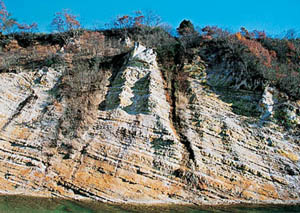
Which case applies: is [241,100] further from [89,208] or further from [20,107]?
[20,107]

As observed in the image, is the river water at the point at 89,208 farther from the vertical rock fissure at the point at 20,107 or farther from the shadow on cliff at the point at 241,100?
the shadow on cliff at the point at 241,100

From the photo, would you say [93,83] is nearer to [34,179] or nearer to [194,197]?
[34,179]

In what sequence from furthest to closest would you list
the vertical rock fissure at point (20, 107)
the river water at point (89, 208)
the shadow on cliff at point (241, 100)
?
1. the shadow on cliff at point (241, 100)
2. the vertical rock fissure at point (20, 107)
3. the river water at point (89, 208)

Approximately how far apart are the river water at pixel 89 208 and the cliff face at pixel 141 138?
544 mm

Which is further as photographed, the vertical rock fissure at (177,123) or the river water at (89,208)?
the vertical rock fissure at (177,123)

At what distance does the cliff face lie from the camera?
9.66 meters

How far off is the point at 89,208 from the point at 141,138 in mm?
4100

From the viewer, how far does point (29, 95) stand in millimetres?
13539

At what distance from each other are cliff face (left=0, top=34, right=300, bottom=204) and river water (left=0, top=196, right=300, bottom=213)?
544mm

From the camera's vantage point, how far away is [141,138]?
11.1 meters

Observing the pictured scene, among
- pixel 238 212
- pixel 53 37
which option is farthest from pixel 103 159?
pixel 53 37

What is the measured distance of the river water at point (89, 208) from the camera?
7.72m

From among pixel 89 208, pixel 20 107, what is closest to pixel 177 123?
pixel 89 208

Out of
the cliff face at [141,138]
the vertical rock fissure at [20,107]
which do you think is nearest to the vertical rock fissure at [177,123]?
the cliff face at [141,138]
